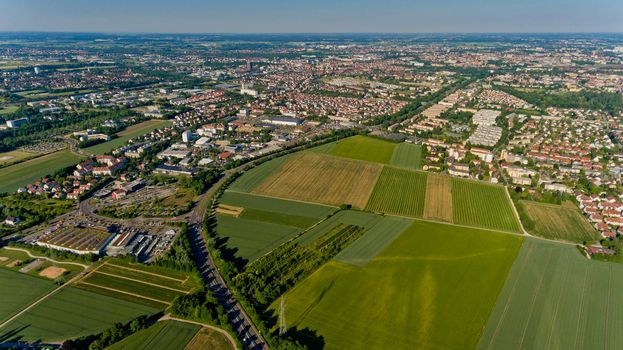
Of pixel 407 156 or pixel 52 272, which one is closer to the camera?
pixel 52 272

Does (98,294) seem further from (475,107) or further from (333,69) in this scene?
(333,69)

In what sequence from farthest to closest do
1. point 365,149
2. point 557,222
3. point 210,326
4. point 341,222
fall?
point 365,149 < point 557,222 < point 341,222 < point 210,326

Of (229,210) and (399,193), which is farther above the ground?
(399,193)

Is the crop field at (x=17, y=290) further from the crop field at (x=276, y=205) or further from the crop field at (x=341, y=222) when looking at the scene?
the crop field at (x=341, y=222)

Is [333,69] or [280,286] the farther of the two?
[333,69]

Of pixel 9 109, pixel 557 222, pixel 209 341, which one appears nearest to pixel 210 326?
pixel 209 341

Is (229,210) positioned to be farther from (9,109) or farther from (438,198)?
(9,109)

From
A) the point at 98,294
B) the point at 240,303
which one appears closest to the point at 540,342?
the point at 240,303
